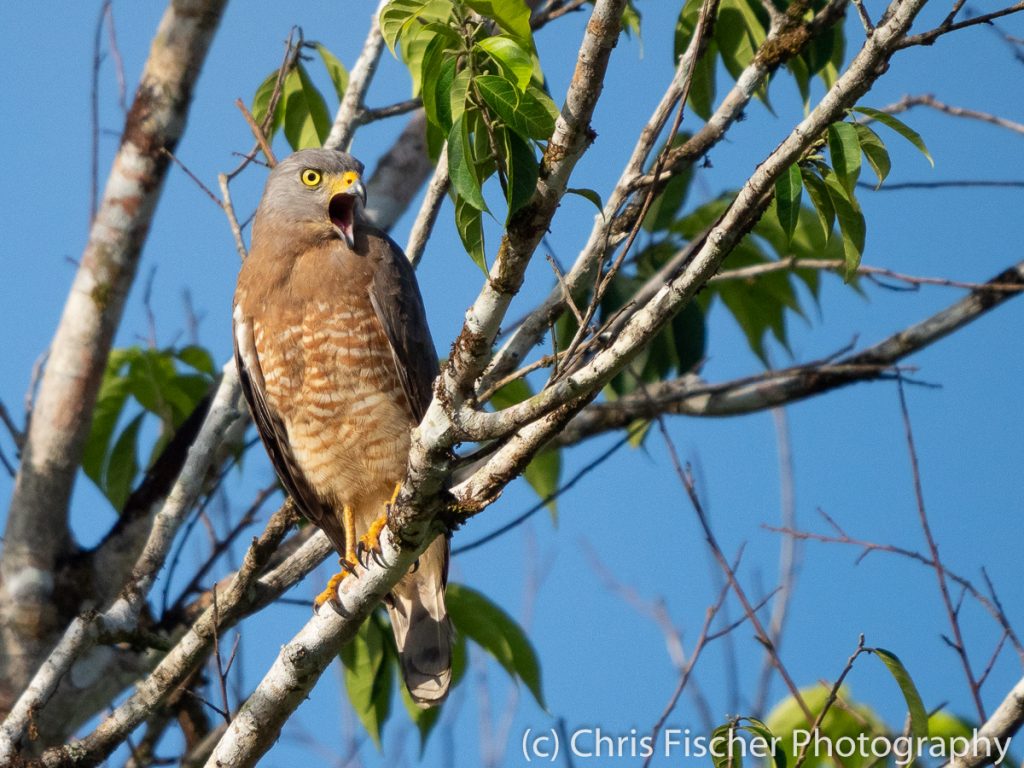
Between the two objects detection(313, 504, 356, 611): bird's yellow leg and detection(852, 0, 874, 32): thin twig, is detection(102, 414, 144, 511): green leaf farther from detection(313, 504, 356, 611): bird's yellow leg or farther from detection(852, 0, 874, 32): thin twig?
detection(852, 0, 874, 32): thin twig

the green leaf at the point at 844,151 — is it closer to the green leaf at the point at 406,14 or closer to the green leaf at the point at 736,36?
the green leaf at the point at 406,14

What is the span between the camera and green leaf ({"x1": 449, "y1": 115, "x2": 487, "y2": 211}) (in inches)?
90.4

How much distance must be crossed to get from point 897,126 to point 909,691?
4.11 feet

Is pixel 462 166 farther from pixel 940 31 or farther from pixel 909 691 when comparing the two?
pixel 909 691

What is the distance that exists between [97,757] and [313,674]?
801 mm

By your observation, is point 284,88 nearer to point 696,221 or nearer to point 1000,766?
point 696,221

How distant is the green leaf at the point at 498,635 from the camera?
4.28 m

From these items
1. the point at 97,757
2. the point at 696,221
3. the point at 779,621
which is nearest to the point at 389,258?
the point at 696,221

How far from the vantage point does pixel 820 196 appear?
2.56m

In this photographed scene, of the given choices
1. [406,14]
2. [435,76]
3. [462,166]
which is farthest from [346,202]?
[462,166]

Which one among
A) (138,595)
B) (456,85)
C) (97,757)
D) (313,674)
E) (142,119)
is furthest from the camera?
(142,119)

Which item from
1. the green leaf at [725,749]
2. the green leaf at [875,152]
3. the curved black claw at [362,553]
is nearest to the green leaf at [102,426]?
the curved black claw at [362,553]

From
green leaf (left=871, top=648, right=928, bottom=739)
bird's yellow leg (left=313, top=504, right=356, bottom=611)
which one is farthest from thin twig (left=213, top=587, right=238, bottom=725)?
green leaf (left=871, top=648, right=928, bottom=739)

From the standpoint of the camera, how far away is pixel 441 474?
263 cm
